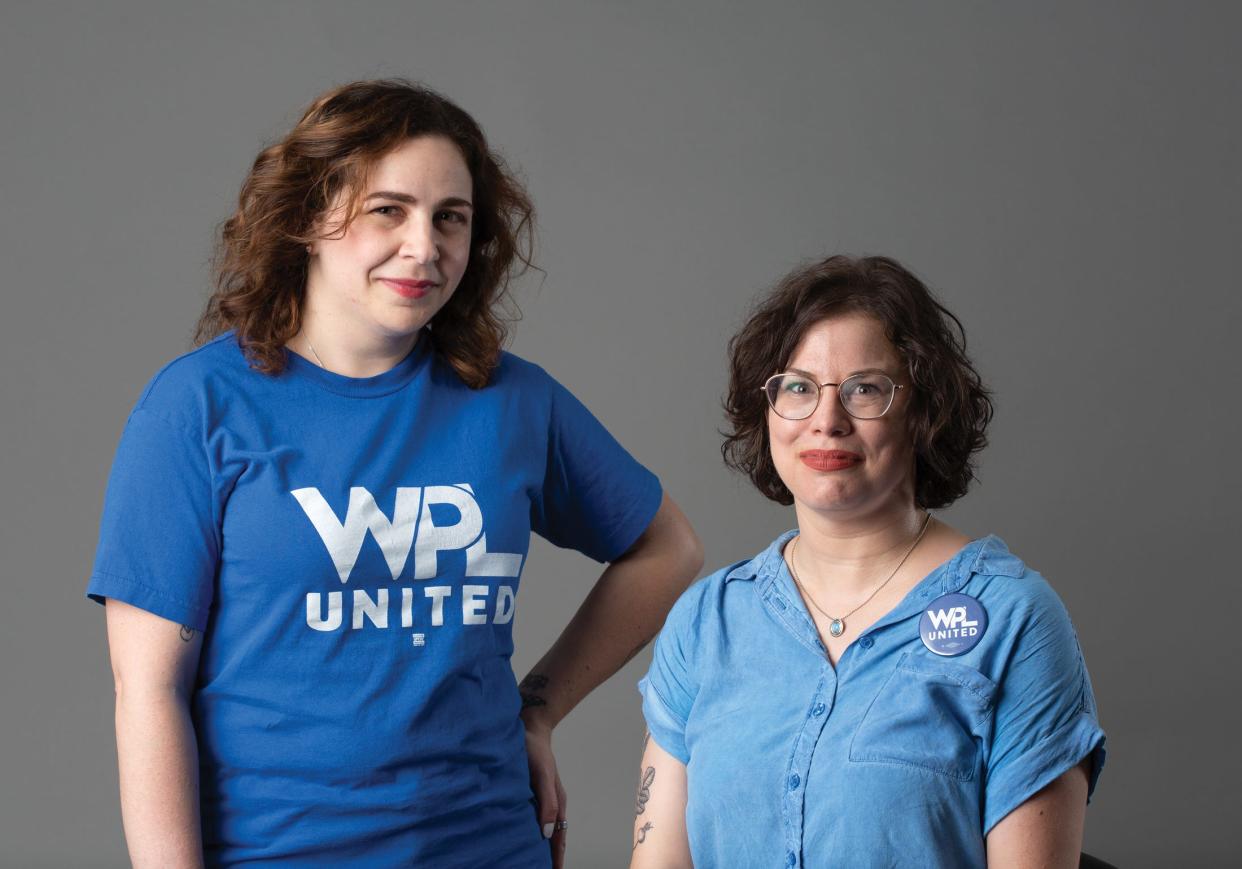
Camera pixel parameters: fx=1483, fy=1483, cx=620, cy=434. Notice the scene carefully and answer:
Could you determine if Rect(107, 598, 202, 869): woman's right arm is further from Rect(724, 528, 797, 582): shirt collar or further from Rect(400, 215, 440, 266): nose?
Rect(724, 528, 797, 582): shirt collar

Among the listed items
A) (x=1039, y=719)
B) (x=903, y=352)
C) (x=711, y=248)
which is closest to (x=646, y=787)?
(x=1039, y=719)

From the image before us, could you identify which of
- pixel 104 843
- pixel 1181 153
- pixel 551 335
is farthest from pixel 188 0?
pixel 1181 153

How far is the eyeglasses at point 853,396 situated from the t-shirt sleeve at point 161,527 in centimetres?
77

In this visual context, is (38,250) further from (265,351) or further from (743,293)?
(265,351)

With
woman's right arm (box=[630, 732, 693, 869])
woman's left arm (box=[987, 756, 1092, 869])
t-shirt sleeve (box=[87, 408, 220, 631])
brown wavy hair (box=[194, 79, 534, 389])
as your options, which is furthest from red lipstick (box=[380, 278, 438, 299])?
woman's left arm (box=[987, 756, 1092, 869])

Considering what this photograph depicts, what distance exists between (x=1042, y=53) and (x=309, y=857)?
3377mm

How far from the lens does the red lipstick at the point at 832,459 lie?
1856 millimetres

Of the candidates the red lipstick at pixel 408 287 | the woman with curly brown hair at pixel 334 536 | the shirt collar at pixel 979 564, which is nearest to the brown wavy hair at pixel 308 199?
the woman with curly brown hair at pixel 334 536

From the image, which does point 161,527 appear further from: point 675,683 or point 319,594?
point 675,683

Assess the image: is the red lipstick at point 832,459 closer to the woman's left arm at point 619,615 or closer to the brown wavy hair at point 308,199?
the brown wavy hair at point 308,199

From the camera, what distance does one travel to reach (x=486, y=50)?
4379mm

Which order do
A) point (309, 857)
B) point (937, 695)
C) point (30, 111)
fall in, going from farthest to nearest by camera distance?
point (30, 111) < point (309, 857) < point (937, 695)

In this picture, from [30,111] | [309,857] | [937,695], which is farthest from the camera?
[30,111]

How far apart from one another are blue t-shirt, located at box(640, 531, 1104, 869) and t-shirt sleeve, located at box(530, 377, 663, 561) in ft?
1.89
